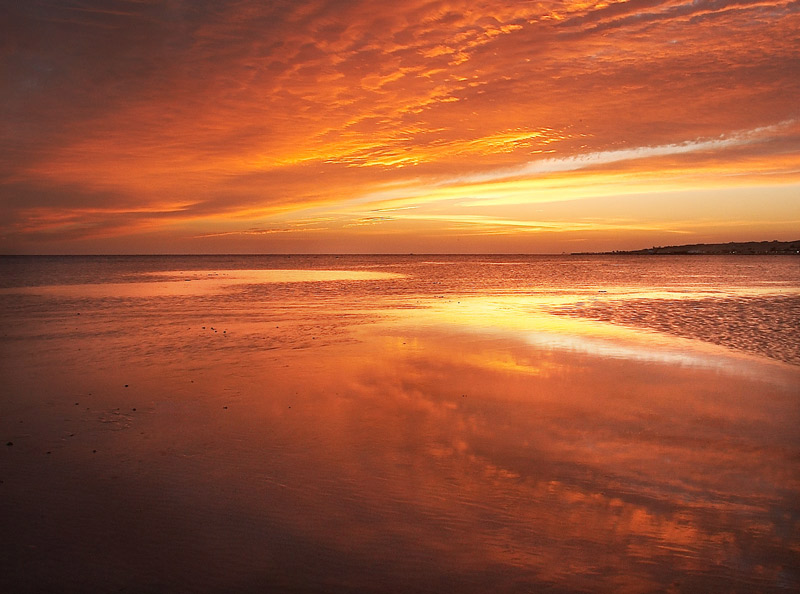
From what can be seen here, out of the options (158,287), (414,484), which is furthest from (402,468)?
(158,287)

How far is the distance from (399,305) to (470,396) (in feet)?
57.7

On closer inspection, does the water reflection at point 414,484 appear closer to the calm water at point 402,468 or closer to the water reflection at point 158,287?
the calm water at point 402,468

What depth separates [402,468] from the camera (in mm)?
6773

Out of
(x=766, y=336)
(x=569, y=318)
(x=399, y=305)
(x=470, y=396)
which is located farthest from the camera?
(x=399, y=305)

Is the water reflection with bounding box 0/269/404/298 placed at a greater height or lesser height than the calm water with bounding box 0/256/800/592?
greater

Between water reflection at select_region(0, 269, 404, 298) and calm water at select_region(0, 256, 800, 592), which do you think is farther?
water reflection at select_region(0, 269, 404, 298)

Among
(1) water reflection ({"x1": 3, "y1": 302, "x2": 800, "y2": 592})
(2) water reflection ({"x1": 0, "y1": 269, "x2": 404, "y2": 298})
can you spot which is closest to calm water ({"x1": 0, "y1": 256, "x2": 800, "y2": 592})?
(1) water reflection ({"x1": 3, "y1": 302, "x2": 800, "y2": 592})

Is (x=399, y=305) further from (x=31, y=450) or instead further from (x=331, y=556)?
(x=331, y=556)

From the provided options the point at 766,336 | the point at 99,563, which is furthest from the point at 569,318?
the point at 99,563

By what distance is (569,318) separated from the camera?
2186 cm

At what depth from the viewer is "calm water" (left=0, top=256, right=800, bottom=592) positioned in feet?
15.6

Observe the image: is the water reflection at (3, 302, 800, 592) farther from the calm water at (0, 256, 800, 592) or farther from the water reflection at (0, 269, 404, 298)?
the water reflection at (0, 269, 404, 298)

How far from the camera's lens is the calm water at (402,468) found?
15.6 ft

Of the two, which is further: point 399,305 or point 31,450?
point 399,305
